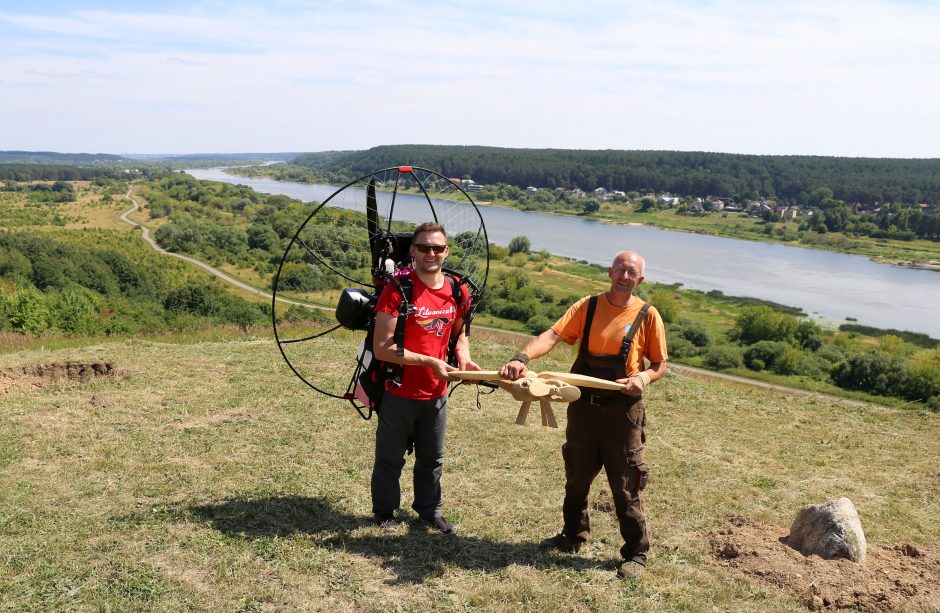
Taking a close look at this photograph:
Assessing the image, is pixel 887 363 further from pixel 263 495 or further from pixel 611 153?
pixel 611 153

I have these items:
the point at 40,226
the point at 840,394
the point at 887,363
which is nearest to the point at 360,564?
the point at 840,394

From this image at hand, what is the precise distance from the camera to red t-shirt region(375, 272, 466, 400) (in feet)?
16.1

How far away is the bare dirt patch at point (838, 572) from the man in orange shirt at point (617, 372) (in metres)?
1.13

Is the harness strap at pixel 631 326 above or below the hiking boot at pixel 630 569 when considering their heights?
above

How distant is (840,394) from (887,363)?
14.1 ft

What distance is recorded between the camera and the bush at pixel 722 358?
4415 centimetres

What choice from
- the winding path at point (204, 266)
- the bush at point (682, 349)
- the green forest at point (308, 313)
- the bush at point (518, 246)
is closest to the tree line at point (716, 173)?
the winding path at point (204, 266)

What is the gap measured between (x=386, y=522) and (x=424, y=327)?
5.88 feet

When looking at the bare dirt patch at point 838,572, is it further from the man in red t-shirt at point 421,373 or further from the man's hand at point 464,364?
the man's hand at point 464,364

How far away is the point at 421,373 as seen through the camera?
5.07m

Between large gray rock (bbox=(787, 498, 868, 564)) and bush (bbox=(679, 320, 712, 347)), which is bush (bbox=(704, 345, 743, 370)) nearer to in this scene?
bush (bbox=(679, 320, 712, 347))

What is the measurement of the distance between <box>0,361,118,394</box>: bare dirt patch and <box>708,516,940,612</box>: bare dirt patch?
8.59m

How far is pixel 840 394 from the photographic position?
3703 centimetres

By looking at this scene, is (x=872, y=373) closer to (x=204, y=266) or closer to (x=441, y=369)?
(x=441, y=369)
